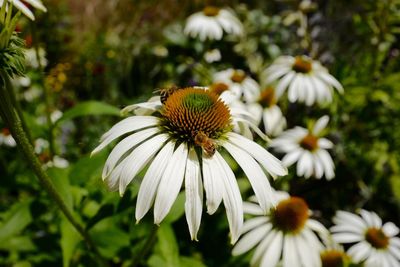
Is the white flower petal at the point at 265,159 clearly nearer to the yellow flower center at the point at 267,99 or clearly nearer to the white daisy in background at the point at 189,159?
the white daisy in background at the point at 189,159

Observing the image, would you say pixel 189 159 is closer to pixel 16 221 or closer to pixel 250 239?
pixel 250 239

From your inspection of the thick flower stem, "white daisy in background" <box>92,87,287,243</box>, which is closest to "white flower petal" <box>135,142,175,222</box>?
"white daisy in background" <box>92,87,287,243</box>

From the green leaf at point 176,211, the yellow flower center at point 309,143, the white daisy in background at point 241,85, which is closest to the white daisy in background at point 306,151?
the yellow flower center at point 309,143

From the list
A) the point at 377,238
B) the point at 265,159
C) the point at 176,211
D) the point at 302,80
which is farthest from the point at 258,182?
the point at 302,80

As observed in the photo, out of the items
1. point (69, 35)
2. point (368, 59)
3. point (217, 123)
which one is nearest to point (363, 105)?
point (368, 59)

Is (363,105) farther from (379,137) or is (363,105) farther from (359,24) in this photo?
(359,24)

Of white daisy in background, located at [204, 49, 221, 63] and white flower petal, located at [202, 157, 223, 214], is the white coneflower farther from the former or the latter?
white flower petal, located at [202, 157, 223, 214]
